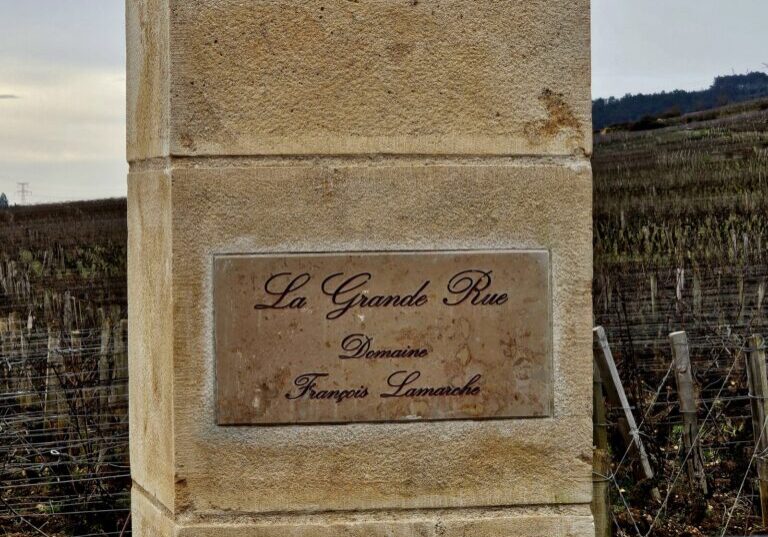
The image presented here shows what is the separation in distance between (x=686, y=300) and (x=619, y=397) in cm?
315

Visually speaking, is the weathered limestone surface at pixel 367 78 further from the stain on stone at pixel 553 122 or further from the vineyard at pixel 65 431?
the vineyard at pixel 65 431

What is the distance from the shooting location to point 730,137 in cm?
1480

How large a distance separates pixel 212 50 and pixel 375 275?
713 millimetres

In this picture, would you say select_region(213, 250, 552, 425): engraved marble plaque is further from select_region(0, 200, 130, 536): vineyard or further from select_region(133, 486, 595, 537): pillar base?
select_region(0, 200, 130, 536): vineyard

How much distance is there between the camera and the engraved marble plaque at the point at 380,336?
3.03 meters

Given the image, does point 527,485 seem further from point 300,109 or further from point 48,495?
point 48,495

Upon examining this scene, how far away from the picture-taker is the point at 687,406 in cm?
696

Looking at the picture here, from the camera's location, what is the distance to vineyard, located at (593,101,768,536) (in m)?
6.93

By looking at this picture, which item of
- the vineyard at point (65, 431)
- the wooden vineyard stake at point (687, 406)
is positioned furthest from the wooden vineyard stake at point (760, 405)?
the vineyard at point (65, 431)

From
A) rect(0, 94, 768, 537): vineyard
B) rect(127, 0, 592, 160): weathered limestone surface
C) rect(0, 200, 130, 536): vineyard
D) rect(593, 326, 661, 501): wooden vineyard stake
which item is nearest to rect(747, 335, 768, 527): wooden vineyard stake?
rect(0, 94, 768, 537): vineyard

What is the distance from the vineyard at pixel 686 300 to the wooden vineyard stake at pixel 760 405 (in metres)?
0.06

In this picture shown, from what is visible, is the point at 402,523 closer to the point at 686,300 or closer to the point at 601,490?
the point at 601,490

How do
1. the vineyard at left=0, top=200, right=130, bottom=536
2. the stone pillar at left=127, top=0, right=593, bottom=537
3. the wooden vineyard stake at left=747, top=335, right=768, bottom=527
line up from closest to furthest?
the stone pillar at left=127, top=0, right=593, bottom=537
the wooden vineyard stake at left=747, top=335, right=768, bottom=527
the vineyard at left=0, top=200, right=130, bottom=536

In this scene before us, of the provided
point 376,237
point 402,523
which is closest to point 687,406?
point 402,523
